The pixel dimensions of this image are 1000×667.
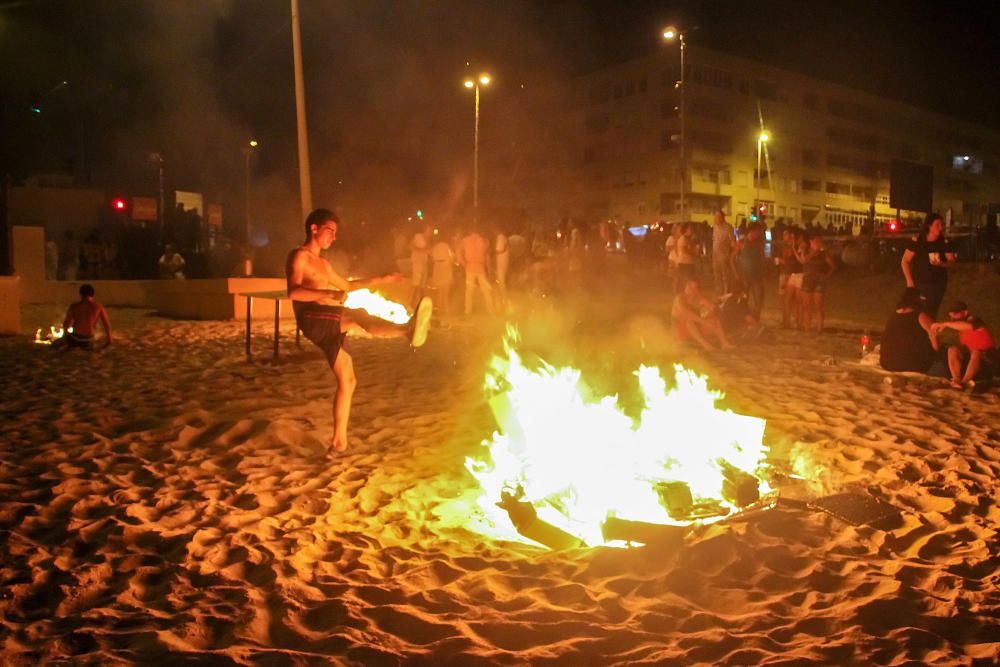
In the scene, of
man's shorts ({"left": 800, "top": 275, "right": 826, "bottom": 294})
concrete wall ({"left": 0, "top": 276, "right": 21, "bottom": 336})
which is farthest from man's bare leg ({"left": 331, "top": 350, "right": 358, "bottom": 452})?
concrete wall ({"left": 0, "top": 276, "right": 21, "bottom": 336})

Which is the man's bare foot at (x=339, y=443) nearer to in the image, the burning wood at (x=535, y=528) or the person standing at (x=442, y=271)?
the burning wood at (x=535, y=528)

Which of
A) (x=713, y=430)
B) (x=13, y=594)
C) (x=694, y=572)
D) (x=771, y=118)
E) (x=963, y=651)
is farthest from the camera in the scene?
(x=771, y=118)

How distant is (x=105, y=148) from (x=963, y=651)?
42517mm

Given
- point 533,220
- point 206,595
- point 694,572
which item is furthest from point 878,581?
point 533,220

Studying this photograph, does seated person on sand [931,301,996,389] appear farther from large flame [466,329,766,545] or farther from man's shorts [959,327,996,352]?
large flame [466,329,766,545]

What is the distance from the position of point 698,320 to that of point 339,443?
6.43 meters

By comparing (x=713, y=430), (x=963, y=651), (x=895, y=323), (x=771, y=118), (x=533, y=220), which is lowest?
(x=963, y=651)

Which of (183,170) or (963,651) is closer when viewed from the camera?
(963,651)

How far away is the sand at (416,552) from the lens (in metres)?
2.98

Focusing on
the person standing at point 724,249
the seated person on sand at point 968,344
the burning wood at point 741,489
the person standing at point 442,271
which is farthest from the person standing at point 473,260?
the burning wood at point 741,489

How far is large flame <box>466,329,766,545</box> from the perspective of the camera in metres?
4.33

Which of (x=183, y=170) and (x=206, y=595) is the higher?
(x=183, y=170)

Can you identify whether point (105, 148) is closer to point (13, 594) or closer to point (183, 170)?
point (183, 170)

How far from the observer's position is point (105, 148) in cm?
3762
